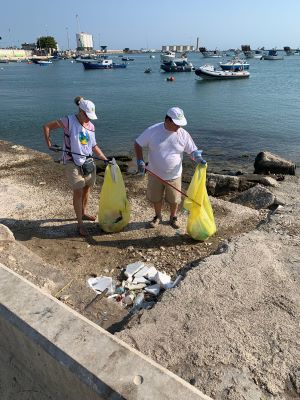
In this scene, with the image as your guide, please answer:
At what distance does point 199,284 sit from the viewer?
3.51 meters

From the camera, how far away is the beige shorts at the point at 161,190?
4.86 meters

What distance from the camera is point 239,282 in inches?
140

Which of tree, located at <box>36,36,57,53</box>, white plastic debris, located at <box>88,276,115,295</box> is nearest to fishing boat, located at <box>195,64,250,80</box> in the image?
white plastic debris, located at <box>88,276,115,295</box>

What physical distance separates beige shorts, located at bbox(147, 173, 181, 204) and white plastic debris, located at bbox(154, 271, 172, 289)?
1307 millimetres

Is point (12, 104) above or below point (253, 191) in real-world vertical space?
below

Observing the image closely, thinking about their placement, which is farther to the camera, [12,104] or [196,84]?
[196,84]

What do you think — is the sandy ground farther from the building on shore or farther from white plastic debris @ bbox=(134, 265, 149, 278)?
the building on shore

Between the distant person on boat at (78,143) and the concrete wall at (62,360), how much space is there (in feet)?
7.29

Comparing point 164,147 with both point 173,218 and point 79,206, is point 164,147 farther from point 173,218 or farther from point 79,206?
point 79,206

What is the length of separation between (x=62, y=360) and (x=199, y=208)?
3.06 meters

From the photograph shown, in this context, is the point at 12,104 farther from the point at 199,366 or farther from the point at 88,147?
the point at 199,366

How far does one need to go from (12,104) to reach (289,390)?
27.2m

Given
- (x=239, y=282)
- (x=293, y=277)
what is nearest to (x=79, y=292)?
(x=239, y=282)

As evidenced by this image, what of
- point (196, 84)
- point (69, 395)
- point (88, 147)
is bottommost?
point (196, 84)
